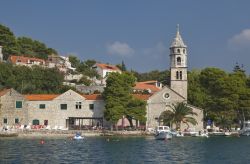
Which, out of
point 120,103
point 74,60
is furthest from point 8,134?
point 74,60

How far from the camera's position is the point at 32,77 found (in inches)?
4114

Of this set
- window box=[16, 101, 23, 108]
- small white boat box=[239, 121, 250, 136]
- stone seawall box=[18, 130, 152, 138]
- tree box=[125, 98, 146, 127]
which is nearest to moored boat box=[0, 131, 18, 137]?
stone seawall box=[18, 130, 152, 138]

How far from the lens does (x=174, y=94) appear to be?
265 ft

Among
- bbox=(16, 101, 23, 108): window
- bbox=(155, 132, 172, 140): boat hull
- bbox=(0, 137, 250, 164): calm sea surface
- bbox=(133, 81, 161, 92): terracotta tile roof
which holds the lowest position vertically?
bbox=(0, 137, 250, 164): calm sea surface

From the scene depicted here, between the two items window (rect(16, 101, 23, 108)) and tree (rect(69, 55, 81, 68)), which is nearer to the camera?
window (rect(16, 101, 23, 108))

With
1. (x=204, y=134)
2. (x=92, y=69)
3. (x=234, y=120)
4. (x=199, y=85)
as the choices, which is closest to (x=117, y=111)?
(x=204, y=134)

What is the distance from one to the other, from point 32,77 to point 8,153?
58.6 meters

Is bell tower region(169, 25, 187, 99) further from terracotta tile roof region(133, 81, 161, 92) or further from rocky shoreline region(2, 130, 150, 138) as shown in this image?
terracotta tile roof region(133, 81, 161, 92)

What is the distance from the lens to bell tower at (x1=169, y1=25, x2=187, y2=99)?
82250mm

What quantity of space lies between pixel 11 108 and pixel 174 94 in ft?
82.3

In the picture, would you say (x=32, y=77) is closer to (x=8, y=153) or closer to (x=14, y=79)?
(x=14, y=79)

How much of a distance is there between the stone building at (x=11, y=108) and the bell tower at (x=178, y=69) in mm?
23717

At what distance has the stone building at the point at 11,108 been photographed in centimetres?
7994

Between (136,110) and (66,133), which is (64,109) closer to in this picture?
(66,133)
